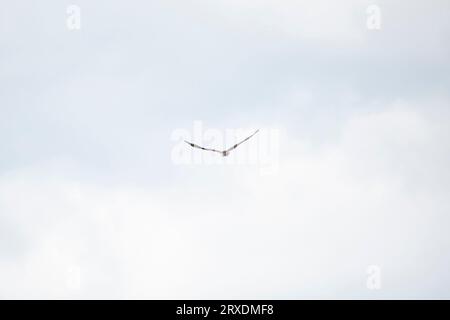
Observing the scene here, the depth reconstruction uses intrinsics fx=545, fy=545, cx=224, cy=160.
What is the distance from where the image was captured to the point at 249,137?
77.6 metres
